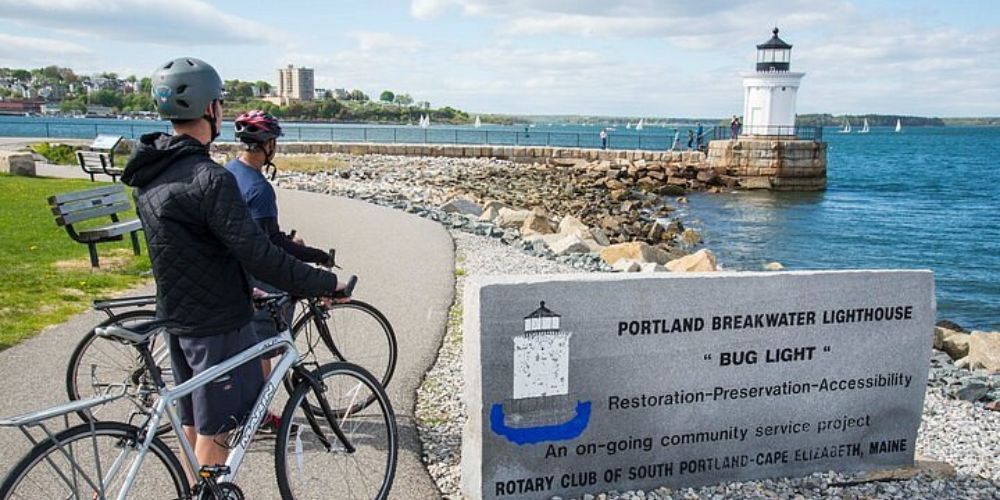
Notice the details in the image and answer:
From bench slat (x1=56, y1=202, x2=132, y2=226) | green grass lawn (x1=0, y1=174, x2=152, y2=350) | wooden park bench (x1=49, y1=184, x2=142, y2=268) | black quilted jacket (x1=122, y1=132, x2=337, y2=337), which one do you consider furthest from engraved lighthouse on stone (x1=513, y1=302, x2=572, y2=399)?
bench slat (x1=56, y1=202, x2=132, y2=226)

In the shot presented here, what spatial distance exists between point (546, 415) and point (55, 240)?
33.4ft

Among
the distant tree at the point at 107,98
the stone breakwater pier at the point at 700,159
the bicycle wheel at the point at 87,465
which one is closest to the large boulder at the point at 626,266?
the bicycle wheel at the point at 87,465

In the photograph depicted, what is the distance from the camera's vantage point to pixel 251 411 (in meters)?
3.76

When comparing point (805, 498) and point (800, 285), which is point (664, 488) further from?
point (800, 285)

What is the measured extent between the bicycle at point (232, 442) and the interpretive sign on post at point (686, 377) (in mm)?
618

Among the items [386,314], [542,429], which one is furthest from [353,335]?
[386,314]

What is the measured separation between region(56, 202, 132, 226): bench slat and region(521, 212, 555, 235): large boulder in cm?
875

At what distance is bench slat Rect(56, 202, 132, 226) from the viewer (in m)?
9.61

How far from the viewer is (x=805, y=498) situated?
4.95 metres

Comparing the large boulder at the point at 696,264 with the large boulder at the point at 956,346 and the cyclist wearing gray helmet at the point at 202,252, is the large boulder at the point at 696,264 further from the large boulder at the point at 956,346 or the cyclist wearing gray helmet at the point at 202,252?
the cyclist wearing gray helmet at the point at 202,252

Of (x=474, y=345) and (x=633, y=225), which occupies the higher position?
(x=474, y=345)

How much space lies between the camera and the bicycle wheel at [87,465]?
10.4 ft

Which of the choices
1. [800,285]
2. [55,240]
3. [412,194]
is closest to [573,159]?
[412,194]

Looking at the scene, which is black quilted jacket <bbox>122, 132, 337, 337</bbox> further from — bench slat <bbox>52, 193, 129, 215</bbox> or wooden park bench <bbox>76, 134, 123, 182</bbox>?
wooden park bench <bbox>76, 134, 123, 182</bbox>
